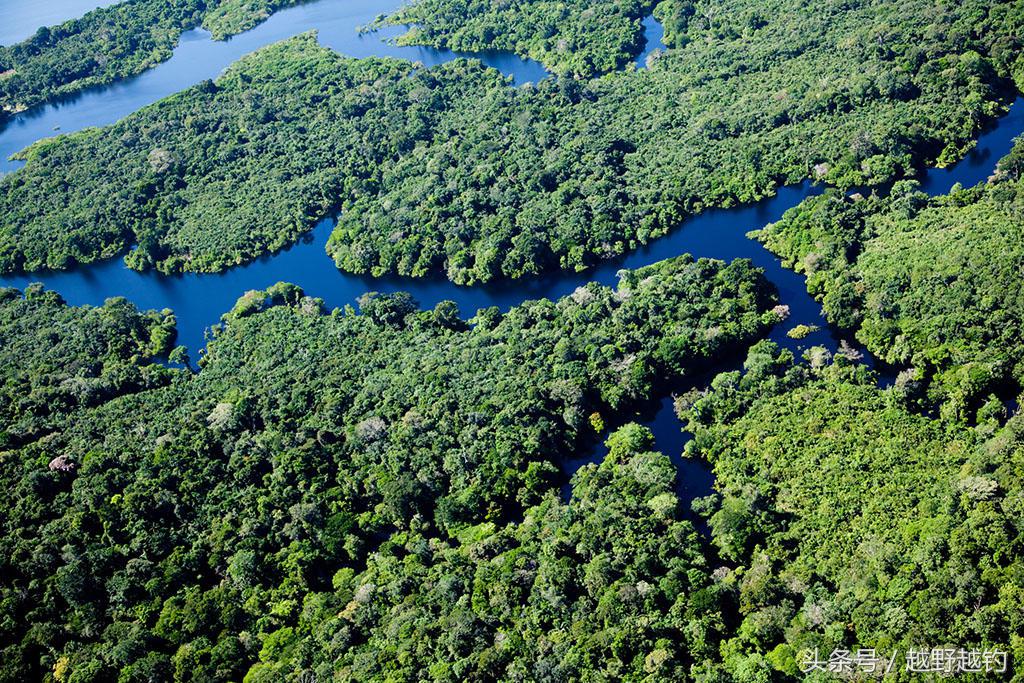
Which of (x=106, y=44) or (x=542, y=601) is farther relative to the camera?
(x=106, y=44)

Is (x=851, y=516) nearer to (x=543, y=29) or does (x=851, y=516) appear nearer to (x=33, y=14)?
(x=543, y=29)

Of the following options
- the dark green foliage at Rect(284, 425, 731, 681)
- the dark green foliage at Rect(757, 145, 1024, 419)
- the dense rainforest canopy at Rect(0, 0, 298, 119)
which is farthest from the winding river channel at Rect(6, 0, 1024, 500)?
Answer: the dense rainforest canopy at Rect(0, 0, 298, 119)

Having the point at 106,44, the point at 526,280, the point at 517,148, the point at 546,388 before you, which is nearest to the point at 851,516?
the point at 546,388

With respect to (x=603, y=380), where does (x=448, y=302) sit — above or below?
above

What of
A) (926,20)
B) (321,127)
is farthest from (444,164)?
(926,20)

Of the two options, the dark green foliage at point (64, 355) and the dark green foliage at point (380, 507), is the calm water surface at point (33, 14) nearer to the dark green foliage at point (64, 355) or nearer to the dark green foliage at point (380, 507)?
the dark green foliage at point (64, 355)

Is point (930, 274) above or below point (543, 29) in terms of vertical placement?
below

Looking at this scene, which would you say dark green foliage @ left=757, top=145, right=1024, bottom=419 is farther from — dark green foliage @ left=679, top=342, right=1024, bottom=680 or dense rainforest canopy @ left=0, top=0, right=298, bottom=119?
dense rainforest canopy @ left=0, top=0, right=298, bottom=119

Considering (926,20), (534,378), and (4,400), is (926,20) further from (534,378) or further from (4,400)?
(4,400)
